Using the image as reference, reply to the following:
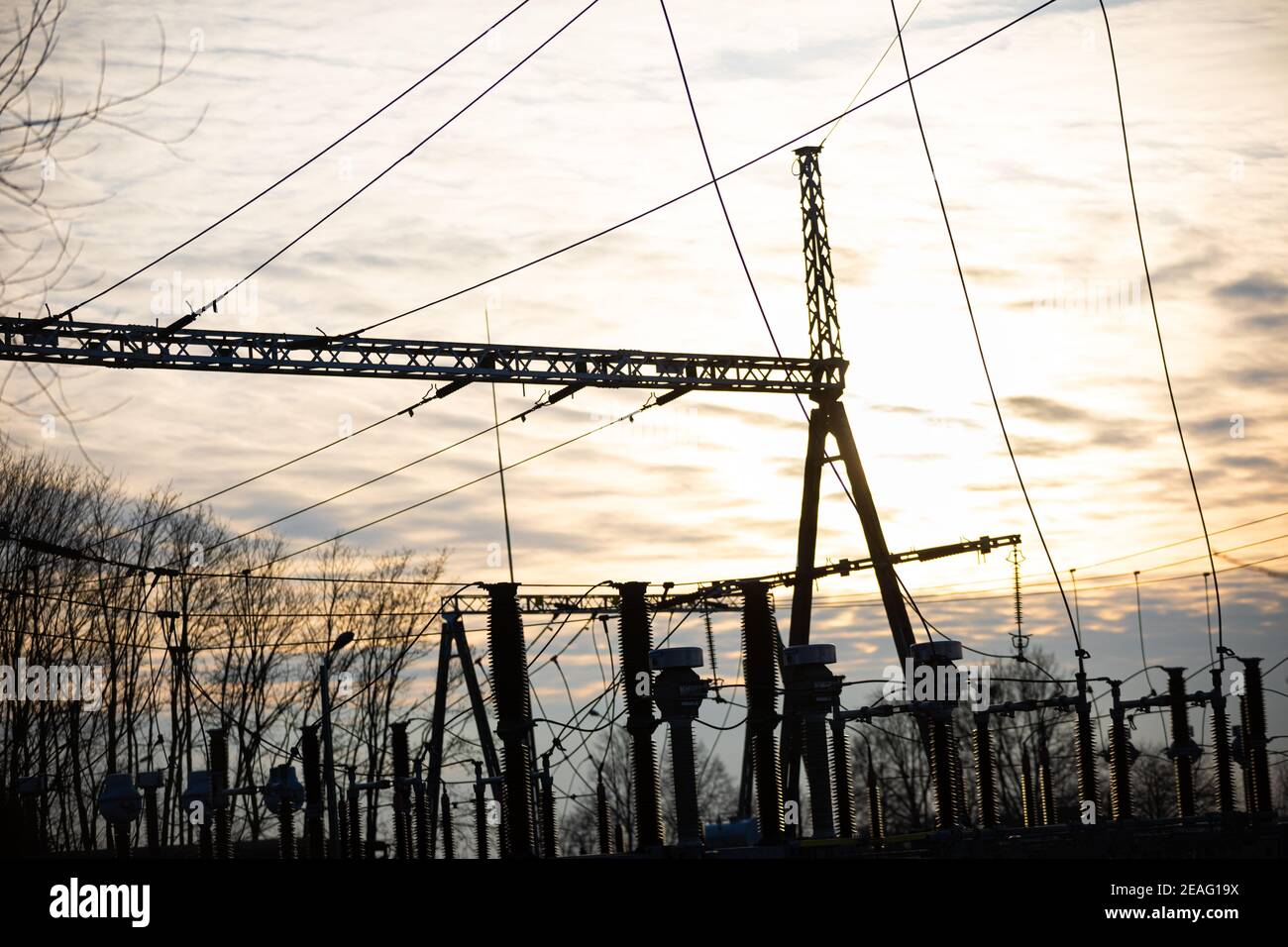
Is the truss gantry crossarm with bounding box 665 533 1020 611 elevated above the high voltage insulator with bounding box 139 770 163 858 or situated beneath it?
elevated above

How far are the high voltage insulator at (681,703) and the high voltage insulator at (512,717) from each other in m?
3.88

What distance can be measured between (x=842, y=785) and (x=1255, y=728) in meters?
12.0

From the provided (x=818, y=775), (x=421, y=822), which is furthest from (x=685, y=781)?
(x=421, y=822)

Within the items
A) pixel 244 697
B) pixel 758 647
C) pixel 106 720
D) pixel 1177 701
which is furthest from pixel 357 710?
pixel 758 647

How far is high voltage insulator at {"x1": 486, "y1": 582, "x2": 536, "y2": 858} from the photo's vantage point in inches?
907

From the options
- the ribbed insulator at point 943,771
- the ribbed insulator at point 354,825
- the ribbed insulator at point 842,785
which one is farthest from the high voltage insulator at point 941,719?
the ribbed insulator at point 354,825

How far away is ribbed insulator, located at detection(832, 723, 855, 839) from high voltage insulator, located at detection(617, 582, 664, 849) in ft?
36.6

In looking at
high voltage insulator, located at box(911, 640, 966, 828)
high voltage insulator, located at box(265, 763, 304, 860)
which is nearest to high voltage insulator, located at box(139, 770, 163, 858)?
high voltage insulator, located at box(265, 763, 304, 860)

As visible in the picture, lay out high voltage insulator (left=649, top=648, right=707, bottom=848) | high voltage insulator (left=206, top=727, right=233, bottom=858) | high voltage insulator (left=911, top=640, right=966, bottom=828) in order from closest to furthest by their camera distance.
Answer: high voltage insulator (left=649, top=648, right=707, bottom=848) < high voltage insulator (left=911, top=640, right=966, bottom=828) < high voltage insulator (left=206, top=727, right=233, bottom=858)

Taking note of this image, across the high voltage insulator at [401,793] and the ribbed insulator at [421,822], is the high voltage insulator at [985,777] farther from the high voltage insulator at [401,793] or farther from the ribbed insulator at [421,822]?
the high voltage insulator at [401,793]

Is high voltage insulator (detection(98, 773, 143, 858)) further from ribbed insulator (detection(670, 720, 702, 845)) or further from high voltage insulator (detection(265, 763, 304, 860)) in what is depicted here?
ribbed insulator (detection(670, 720, 702, 845))

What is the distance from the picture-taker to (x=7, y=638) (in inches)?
1951
